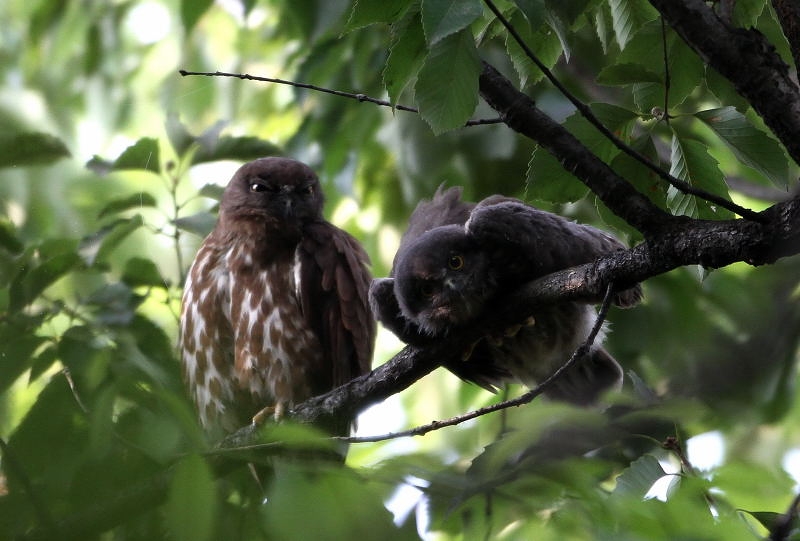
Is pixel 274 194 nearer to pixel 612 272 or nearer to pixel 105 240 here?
pixel 105 240

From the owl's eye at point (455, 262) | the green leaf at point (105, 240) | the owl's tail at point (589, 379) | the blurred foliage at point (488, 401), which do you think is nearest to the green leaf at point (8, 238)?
the blurred foliage at point (488, 401)

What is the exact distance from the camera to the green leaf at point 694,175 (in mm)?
2588

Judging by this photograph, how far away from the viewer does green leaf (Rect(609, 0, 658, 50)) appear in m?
2.63

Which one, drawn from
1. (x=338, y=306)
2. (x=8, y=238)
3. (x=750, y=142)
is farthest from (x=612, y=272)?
(x=8, y=238)

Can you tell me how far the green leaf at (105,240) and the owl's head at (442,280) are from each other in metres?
1.28

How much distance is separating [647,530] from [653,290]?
9.64 ft

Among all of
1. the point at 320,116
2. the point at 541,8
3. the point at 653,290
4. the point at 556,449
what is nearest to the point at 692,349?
the point at 556,449

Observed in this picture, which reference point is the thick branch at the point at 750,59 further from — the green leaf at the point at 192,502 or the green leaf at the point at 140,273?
the green leaf at the point at 140,273

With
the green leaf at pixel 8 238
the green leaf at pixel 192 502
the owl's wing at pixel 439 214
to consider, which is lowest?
the green leaf at pixel 192 502

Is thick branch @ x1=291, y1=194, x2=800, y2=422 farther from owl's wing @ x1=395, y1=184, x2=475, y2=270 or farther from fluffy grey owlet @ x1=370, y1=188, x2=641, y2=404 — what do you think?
owl's wing @ x1=395, y1=184, x2=475, y2=270

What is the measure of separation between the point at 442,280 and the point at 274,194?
1.85 m

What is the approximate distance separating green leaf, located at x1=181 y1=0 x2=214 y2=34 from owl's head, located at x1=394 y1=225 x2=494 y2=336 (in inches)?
82.9

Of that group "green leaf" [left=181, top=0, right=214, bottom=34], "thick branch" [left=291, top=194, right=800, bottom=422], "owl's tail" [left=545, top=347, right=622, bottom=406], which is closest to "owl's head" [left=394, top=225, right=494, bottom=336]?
"thick branch" [left=291, top=194, right=800, bottom=422]

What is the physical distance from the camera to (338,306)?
4703mm
